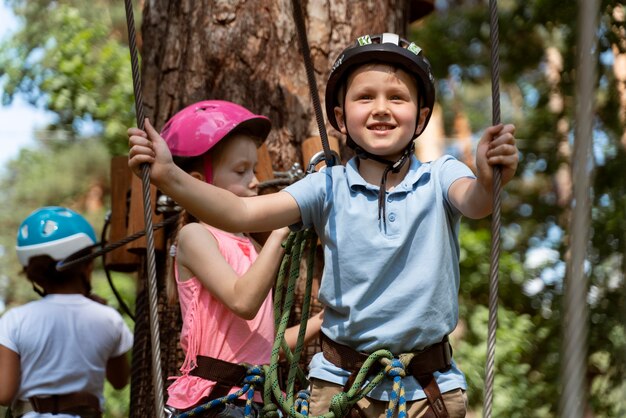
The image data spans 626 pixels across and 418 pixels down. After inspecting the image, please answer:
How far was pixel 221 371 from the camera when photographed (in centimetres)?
297

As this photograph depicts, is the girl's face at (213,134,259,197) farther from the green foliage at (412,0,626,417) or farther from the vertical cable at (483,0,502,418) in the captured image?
the green foliage at (412,0,626,417)

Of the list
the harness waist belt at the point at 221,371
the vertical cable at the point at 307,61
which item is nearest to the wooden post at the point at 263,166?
the vertical cable at the point at 307,61

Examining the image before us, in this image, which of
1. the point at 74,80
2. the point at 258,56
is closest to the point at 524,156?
the point at 74,80

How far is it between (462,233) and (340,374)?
5.22 meters

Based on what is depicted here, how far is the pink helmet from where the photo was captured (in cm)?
321

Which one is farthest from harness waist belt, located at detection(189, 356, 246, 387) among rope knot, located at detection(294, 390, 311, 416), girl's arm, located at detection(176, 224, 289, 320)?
rope knot, located at detection(294, 390, 311, 416)

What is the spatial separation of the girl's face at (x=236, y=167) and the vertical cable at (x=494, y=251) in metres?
1.05

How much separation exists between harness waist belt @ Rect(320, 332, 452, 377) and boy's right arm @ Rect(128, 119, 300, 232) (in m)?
0.35

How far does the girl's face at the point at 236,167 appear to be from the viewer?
321 cm

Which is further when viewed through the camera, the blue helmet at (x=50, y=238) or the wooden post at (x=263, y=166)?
the blue helmet at (x=50, y=238)

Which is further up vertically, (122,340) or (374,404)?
(374,404)

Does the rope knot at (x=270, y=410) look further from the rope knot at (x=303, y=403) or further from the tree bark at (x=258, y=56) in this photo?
the tree bark at (x=258, y=56)

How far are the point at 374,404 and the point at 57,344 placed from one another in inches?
62.9

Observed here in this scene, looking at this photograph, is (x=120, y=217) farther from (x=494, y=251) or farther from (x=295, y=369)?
(x=494, y=251)
